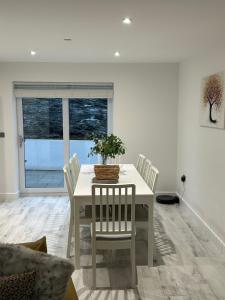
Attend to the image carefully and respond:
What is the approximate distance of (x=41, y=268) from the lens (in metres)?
1.62

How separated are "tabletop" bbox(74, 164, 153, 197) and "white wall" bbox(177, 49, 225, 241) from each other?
2.91 ft

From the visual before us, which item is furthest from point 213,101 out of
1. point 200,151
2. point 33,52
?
point 33,52

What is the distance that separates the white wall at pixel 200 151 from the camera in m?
3.55

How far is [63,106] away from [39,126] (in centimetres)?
58

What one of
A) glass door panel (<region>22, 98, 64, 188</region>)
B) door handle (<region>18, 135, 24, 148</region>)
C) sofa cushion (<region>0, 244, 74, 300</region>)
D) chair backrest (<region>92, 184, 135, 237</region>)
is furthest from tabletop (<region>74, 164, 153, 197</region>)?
door handle (<region>18, 135, 24, 148</region>)

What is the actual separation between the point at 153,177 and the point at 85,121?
102 inches

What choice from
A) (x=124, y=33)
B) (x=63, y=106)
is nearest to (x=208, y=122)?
(x=124, y=33)

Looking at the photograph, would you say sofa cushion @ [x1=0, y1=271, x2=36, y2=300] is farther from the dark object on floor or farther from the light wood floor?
the dark object on floor

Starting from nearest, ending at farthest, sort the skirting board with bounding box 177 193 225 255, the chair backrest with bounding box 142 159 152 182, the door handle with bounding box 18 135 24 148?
the skirting board with bounding box 177 193 225 255 → the chair backrest with bounding box 142 159 152 182 → the door handle with bounding box 18 135 24 148

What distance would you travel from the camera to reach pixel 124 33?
128 inches

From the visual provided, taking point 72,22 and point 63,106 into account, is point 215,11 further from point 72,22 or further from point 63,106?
point 63,106

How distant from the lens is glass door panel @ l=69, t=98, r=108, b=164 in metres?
5.65

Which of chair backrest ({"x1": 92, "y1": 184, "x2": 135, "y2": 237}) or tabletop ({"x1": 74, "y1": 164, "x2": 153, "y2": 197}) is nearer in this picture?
chair backrest ({"x1": 92, "y1": 184, "x2": 135, "y2": 237})

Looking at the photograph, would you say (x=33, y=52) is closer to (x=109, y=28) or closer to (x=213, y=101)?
(x=109, y=28)
